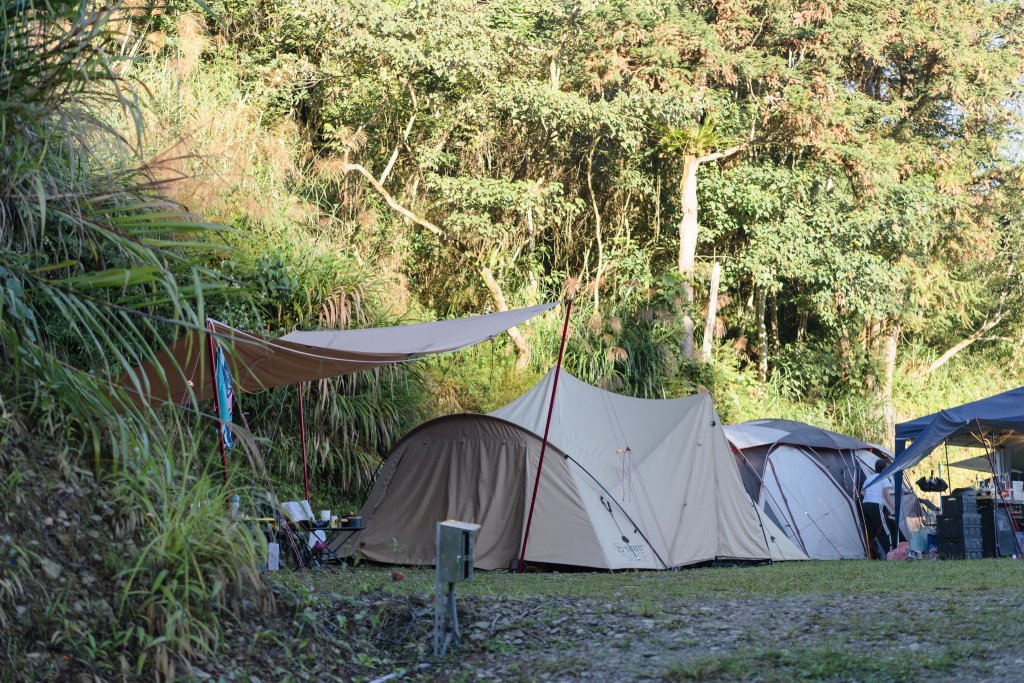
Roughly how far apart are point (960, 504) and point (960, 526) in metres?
0.21

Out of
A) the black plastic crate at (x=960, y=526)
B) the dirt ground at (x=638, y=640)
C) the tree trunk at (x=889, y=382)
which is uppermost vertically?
the tree trunk at (x=889, y=382)

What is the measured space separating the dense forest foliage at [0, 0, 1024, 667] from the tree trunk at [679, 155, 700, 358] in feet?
0.13

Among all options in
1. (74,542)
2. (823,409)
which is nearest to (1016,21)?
(823,409)

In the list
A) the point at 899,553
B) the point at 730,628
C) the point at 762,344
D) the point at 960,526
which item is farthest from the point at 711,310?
the point at 730,628

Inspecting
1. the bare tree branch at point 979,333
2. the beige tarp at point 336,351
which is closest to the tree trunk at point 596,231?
the bare tree branch at point 979,333

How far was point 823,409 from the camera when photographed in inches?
717

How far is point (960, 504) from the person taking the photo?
1066cm

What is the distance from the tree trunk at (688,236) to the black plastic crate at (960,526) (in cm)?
570

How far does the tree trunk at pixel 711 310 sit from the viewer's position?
54.1 ft

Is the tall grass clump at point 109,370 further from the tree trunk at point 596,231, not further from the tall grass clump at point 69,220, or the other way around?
the tree trunk at point 596,231

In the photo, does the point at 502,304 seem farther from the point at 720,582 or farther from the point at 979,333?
the point at 979,333

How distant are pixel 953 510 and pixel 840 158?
699 cm

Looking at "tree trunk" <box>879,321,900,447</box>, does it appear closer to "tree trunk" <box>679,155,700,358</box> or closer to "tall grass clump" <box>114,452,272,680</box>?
"tree trunk" <box>679,155,700,358</box>

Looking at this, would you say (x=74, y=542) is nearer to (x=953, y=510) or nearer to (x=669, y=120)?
(x=953, y=510)
